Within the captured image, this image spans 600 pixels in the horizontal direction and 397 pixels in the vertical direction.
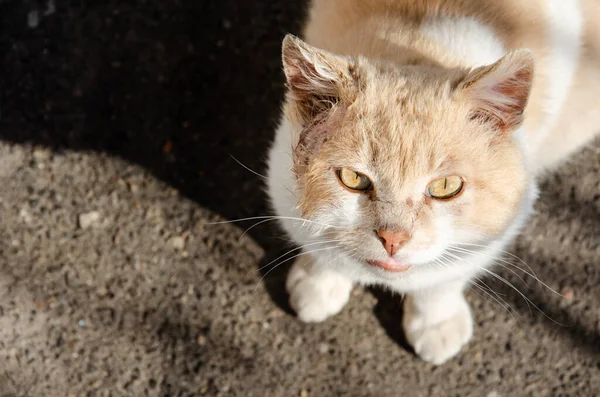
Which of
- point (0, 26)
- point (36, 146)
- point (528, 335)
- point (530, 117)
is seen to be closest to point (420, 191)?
point (530, 117)

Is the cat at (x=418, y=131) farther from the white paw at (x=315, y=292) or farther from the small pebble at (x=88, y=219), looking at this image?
the small pebble at (x=88, y=219)

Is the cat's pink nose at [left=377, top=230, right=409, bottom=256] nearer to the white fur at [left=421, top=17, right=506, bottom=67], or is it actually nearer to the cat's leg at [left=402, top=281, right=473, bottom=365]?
the white fur at [left=421, top=17, right=506, bottom=67]

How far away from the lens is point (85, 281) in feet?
8.13

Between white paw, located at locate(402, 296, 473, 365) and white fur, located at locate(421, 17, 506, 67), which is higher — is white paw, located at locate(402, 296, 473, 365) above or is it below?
below

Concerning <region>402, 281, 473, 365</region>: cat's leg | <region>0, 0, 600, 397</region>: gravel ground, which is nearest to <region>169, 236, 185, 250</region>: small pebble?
<region>0, 0, 600, 397</region>: gravel ground

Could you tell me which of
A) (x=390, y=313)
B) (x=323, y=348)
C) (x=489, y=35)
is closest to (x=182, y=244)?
(x=323, y=348)

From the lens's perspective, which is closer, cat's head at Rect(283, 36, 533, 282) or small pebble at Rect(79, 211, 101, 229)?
cat's head at Rect(283, 36, 533, 282)

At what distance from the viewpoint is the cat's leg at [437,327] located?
230 centimetres

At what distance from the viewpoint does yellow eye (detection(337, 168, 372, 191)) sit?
151cm

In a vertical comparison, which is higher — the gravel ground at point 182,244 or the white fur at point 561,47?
the white fur at point 561,47

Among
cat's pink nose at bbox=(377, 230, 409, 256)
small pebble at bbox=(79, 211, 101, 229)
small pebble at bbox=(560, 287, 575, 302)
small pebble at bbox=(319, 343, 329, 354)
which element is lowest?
small pebble at bbox=(319, 343, 329, 354)

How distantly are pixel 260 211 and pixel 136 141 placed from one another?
63 cm

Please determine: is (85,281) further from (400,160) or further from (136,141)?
(400,160)

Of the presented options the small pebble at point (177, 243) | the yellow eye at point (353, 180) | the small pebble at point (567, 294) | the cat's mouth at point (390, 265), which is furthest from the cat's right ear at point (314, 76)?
the small pebble at point (567, 294)
